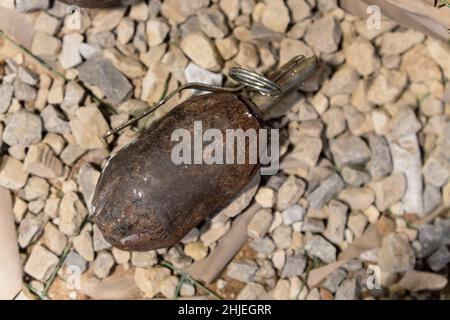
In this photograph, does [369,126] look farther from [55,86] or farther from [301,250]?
[55,86]

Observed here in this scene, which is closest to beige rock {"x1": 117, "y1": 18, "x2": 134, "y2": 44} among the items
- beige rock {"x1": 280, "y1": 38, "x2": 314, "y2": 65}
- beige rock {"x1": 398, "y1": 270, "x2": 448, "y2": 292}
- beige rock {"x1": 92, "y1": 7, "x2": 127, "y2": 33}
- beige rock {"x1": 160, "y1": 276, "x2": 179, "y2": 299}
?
beige rock {"x1": 92, "y1": 7, "x2": 127, "y2": 33}

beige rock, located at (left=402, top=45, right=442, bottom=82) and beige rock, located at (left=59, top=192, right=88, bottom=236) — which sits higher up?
beige rock, located at (left=402, top=45, right=442, bottom=82)

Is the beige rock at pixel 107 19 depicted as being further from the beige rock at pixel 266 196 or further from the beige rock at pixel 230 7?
the beige rock at pixel 266 196

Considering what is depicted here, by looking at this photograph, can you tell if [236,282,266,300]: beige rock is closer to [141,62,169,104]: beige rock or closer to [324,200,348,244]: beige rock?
[324,200,348,244]: beige rock

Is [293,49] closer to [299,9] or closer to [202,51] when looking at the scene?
[299,9]

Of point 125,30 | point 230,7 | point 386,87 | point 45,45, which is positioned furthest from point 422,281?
point 45,45

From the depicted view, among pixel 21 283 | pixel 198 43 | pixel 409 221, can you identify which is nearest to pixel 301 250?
pixel 409 221
